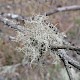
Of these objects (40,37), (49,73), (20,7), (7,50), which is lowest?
(49,73)

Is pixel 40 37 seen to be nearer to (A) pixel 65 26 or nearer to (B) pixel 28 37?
(B) pixel 28 37

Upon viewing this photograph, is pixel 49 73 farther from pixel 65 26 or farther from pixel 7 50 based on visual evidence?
pixel 65 26

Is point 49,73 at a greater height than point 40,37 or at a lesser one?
lesser

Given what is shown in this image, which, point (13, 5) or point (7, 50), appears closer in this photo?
point (7, 50)

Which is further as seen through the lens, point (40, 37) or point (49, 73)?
point (49, 73)

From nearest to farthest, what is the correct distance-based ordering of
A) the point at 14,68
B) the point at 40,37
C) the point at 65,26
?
the point at 40,37 < the point at 14,68 < the point at 65,26

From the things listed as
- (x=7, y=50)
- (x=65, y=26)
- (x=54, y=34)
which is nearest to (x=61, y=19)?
(x=65, y=26)

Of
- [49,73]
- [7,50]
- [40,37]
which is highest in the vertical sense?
[40,37]

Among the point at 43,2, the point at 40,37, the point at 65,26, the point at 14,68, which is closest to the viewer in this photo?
the point at 40,37

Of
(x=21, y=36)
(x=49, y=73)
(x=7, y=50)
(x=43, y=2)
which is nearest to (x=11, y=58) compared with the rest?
(x=7, y=50)
